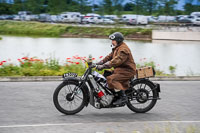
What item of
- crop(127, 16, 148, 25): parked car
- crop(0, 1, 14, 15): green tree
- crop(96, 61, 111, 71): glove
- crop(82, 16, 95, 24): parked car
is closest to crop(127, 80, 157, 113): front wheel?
crop(96, 61, 111, 71): glove

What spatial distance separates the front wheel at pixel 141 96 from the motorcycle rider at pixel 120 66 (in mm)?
245

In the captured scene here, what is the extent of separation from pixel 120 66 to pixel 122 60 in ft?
0.67

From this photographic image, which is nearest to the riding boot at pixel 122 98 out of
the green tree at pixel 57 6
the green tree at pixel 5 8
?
the green tree at pixel 57 6

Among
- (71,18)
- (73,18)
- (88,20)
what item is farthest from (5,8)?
(88,20)

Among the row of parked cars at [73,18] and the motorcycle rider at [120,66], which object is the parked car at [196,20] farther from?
the motorcycle rider at [120,66]

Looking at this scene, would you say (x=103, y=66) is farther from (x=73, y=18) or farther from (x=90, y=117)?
(x=73, y=18)

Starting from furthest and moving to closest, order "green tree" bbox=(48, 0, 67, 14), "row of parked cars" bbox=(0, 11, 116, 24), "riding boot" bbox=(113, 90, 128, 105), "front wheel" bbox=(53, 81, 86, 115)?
"green tree" bbox=(48, 0, 67, 14)
"row of parked cars" bbox=(0, 11, 116, 24)
"riding boot" bbox=(113, 90, 128, 105)
"front wheel" bbox=(53, 81, 86, 115)

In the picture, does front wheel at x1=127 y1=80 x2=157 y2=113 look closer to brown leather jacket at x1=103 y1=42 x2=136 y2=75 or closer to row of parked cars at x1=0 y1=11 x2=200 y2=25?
brown leather jacket at x1=103 y1=42 x2=136 y2=75

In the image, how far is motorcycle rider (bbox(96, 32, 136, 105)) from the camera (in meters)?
7.08

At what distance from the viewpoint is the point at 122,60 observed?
710 cm

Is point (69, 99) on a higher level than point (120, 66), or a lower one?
lower

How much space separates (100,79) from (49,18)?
92874mm

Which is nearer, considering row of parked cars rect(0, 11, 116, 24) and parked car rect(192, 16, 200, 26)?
parked car rect(192, 16, 200, 26)

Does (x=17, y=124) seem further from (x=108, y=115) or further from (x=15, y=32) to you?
(x=15, y=32)
